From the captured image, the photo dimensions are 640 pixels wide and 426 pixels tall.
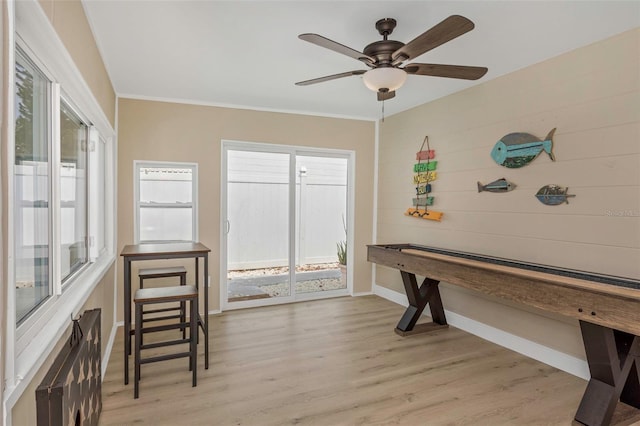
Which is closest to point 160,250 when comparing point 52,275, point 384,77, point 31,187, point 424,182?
point 52,275

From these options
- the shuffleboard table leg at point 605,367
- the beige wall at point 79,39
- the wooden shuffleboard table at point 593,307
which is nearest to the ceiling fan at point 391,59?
the beige wall at point 79,39

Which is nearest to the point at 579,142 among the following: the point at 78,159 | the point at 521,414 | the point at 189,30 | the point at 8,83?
the point at 521,414

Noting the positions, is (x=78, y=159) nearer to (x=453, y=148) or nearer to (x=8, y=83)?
(x=8, y=83)

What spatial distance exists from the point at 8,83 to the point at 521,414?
313 cm

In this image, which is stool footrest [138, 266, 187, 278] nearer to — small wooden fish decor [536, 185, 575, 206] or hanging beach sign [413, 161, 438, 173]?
hanging beach sign [413, 161, 438, 173]

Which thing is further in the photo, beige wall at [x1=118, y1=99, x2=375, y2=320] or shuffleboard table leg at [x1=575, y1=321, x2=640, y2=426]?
beige wall at [x1=118, y1=99, x2=375, y2=320]

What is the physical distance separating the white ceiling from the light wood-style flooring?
2.59 metres

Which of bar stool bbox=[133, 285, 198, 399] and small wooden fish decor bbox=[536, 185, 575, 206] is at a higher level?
small wooden fish decor bbox=[536, 185, 575, 206]

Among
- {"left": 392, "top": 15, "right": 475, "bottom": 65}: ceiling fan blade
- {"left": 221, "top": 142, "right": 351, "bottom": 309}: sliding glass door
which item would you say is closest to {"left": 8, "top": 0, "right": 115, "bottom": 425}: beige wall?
{"left": 221, "top": 142, "right": 351, "bottom": 309}: sliding glass door

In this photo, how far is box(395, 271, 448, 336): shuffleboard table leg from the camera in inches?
145

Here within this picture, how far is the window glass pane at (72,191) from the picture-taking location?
2.12 metres

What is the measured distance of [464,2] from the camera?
2145 millimetres

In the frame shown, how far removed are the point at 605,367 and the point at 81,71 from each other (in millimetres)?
3709

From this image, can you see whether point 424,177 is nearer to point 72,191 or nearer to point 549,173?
point 549,173
